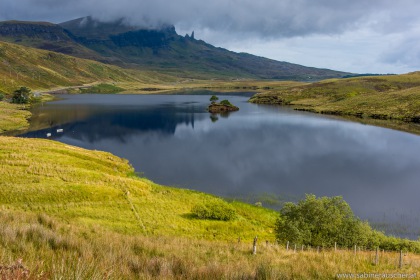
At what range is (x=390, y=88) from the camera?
626 feet

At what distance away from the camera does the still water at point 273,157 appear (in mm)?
43312

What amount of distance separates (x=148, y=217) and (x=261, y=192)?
66.2 ft

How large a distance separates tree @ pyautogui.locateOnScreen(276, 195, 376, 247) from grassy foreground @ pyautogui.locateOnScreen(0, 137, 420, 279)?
8.50 ft

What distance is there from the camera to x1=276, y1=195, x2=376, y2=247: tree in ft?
77.0

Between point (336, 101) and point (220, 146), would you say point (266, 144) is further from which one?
point (336, 101)

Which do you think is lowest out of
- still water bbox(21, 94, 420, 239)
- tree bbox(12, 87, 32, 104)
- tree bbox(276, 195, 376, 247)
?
still water bbox(21, 94, 420, 239)

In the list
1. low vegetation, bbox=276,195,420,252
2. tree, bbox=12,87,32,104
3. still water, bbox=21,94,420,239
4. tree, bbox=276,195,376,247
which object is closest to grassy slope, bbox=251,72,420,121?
still water, bbox=21,94,420,239

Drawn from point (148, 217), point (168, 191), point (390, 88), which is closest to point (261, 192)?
point (168, 191)

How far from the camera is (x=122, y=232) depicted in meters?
22.8


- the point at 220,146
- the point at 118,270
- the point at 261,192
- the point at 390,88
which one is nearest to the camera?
the point at 118,270

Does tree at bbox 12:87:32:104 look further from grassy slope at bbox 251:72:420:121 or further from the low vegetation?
the low vegetation

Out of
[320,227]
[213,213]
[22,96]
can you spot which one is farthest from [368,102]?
[22,96]

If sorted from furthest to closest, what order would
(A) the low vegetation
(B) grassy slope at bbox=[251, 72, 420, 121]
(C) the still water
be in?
1. (B) grassy slope at bbox=[251, 72, 420, 121]
2. (C) the still water
3. (A) the low vegetation

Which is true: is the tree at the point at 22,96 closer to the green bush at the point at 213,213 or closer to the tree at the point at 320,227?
the green bush at the point at 213,213
